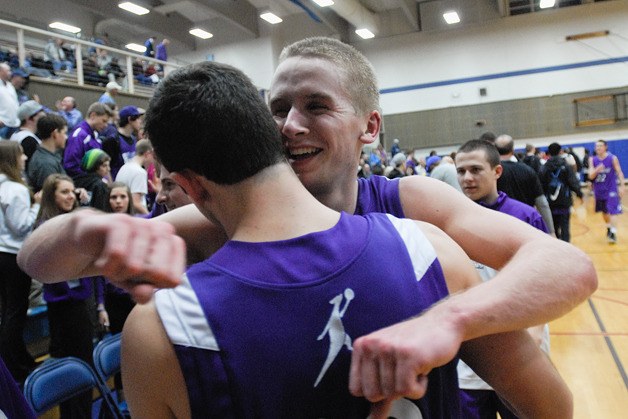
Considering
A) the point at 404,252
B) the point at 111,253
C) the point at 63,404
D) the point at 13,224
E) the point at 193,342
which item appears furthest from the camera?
the point at 13,224

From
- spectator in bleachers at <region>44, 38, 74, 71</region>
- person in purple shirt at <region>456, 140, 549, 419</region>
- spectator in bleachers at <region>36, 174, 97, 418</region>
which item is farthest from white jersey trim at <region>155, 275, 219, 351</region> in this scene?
spectator in bleachers at <region>44, 38, 74, 71</region>

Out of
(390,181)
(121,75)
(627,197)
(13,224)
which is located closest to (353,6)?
(121,75)

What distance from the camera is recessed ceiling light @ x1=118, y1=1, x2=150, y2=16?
16.4m

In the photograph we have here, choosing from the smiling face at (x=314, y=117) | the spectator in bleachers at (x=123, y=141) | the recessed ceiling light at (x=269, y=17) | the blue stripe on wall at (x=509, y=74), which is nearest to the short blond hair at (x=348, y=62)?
the smiling face at (x=314, y=117)

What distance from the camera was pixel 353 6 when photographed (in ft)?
58.4

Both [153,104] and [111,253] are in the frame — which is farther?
[153,104]

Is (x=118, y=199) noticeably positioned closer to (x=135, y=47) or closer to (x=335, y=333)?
(x=335, y=333)

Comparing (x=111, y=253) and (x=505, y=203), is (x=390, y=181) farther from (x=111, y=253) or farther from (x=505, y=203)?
(x=505, y=203)

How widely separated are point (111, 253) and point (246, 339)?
11.4 inches

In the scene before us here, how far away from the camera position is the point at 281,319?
91 cm

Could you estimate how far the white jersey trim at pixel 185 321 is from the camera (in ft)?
2.95

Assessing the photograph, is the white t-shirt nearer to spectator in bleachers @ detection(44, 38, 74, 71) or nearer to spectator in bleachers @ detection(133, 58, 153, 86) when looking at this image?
spectator in bleachers @ detection(44, 38, 74, 71)

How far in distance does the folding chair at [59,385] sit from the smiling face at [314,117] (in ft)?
7.54

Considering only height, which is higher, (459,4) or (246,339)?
(459,4)
